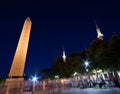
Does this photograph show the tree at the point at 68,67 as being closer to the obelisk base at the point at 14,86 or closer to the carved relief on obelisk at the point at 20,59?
the carved relief on obelisk at the point at 20,59

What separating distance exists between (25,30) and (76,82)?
18439mm

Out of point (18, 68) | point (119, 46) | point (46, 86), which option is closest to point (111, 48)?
point (119, 46)

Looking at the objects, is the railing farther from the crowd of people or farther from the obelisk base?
the crowd of people

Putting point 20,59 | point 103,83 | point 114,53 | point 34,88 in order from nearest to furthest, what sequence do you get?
1. point 20,59
2. point 34,88
3. point 103,83
4. point 114,53

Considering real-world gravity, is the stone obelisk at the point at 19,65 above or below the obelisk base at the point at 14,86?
above

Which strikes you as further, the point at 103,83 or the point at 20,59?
the point at 103,83

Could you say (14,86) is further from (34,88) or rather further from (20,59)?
(34,88)

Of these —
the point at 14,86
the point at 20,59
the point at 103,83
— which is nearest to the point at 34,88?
the point at 20,59

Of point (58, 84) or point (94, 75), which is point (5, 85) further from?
point (94, 75)

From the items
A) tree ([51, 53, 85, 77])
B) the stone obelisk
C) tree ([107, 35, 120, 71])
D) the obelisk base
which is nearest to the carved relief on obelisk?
the stone obelisk

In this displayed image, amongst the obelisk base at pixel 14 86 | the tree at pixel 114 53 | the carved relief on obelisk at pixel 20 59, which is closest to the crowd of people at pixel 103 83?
the tree at pixel 114 53

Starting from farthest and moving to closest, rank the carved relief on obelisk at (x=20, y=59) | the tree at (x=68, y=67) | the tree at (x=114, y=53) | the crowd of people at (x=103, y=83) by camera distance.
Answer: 1. the tree at (x=68, y=67)
2. the tree at (x=114, y=53)
3. the crowd of people at (x=103, y=83)
4. the carved relief on obelisk at (x=20, y=59)

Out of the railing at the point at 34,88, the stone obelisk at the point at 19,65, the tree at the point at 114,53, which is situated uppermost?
the tree at the point at 114,53

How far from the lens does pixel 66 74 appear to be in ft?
185
